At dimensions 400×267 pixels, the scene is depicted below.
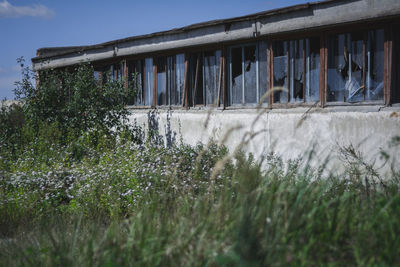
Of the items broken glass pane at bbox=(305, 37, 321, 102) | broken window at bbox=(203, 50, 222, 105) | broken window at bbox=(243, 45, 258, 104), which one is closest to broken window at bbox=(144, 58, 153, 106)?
broken window at bbox=(203, 50, 222, 105)

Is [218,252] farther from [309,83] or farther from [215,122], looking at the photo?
[215,122]

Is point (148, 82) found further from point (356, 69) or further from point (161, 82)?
point (356, 69)

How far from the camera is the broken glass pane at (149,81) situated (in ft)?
35.2

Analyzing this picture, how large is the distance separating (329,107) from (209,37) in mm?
3175

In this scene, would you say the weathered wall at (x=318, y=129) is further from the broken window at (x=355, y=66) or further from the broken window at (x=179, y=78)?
the broken window at (x=179, y=78)

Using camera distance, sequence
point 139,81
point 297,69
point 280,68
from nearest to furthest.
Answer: point 297,69
point 280,68
point 139,81

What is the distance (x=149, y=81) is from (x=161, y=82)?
516 millimetres

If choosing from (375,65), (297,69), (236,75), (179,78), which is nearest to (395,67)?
(375,65)

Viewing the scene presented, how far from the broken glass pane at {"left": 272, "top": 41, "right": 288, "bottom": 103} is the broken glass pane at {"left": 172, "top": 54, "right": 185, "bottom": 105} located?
268 centimetres

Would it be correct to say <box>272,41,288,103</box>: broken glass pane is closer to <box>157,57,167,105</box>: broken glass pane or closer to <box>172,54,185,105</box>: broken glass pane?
<box>172,54,185,105</box>: broken glass pane

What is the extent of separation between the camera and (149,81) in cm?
1083

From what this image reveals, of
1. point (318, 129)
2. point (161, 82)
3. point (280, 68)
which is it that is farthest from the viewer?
point (161, 82)

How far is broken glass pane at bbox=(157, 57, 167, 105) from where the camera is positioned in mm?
10367

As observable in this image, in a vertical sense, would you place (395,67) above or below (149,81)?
below
